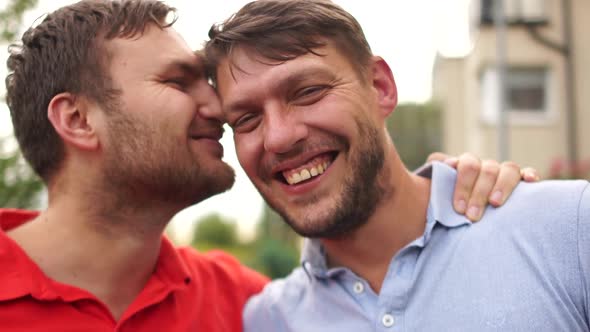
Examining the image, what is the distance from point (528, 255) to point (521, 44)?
11.9 metres

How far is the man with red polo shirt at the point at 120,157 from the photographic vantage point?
2936 millimetres

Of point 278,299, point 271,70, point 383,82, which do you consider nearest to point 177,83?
point 271,70

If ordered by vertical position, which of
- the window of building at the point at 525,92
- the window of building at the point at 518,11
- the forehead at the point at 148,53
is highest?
the forehead at the point at 148,53

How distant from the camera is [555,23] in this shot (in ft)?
43.4

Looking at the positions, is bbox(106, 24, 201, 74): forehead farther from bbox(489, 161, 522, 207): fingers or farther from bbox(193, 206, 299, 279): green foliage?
bbox(193, 206, 299, 279): green foliage

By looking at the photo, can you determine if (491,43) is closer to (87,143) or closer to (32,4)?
(32,4)

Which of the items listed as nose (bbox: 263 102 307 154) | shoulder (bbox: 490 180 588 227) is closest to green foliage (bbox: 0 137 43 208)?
nose (bbox: 263 102 307 154)

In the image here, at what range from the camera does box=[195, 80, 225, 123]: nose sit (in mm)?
3146

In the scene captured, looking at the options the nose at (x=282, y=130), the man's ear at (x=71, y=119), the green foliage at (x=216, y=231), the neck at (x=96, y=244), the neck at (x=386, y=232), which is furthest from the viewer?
the green foliage at (x=216, y=231)

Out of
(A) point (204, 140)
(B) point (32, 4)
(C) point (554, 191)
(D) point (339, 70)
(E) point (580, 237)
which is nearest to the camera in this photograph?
(E) point (580, 237)

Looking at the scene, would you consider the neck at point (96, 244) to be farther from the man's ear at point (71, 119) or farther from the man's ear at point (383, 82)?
the man's ear at point (383, 82)

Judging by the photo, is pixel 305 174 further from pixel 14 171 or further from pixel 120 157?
pixel 14 171

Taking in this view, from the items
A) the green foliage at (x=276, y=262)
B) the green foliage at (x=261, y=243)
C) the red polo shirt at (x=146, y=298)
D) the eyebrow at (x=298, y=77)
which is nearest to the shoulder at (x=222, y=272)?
the red polo shirt at (x=146, y=298)

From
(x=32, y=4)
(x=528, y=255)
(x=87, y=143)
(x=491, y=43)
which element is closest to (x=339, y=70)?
(x=528, y=255)
